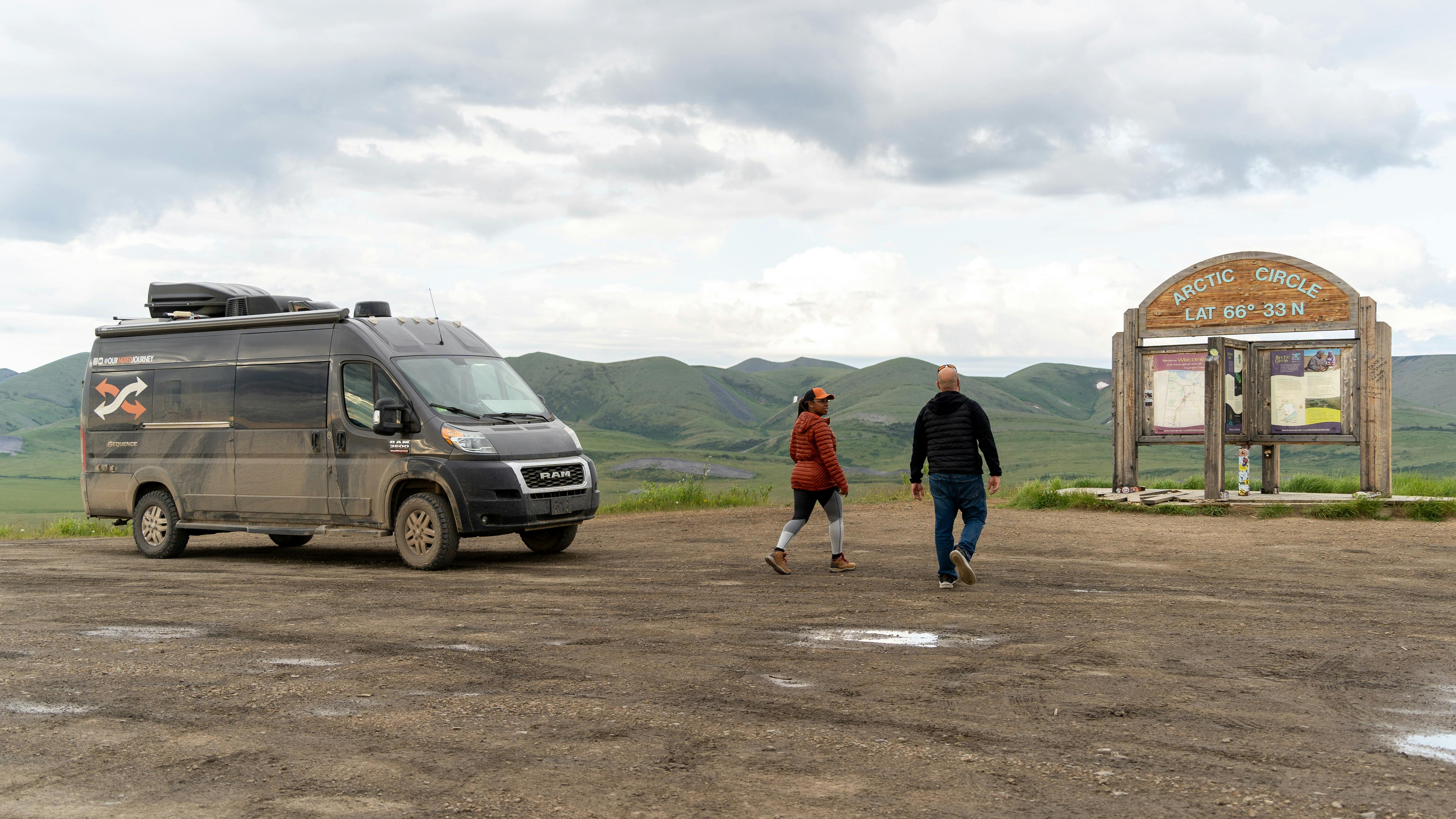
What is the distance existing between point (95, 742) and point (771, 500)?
17770 mm

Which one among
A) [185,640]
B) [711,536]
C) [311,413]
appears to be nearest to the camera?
[185,640]

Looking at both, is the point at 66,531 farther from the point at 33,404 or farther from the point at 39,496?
the point at 33,404

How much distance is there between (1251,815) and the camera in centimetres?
409

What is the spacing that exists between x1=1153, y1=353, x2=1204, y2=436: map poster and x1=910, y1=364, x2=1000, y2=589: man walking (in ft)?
32.6

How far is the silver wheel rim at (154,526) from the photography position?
13922 millimetres

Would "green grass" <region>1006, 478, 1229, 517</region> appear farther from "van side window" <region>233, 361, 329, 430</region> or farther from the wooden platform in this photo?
"van side window" <region>233, 361, 329, 430</region>

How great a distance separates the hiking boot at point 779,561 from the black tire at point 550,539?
10.8 feet

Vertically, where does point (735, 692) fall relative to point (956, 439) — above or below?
below

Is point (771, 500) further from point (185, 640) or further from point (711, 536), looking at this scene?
point (185, 640)

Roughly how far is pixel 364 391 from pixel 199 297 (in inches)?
147

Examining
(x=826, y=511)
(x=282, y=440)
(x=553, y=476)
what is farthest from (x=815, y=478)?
(x=282, y=440)

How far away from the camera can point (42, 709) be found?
5.87 metres

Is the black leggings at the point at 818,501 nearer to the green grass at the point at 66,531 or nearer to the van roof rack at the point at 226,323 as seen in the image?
the van roof rack at the point at 226,323

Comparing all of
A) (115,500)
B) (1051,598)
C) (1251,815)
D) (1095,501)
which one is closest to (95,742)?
(1251,815)
